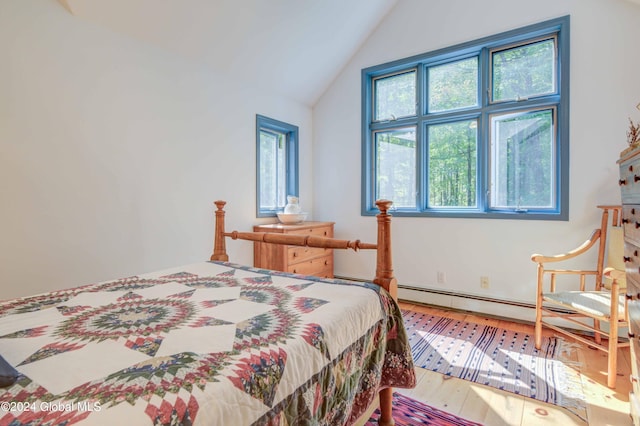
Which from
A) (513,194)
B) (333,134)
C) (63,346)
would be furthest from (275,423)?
(333,134)

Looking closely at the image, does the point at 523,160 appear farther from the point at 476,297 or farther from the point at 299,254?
the point at 299,254

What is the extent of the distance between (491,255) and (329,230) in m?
1.76

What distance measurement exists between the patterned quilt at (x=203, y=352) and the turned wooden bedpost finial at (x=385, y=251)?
0.26 feet

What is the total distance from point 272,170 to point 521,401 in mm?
3108

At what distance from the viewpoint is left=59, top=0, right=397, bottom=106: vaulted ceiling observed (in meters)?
2.27

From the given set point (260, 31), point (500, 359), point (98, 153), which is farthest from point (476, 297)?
point (98, 153)

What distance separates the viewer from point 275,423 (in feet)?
2.64

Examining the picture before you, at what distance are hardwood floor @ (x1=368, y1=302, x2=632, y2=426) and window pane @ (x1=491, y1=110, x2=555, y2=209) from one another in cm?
141

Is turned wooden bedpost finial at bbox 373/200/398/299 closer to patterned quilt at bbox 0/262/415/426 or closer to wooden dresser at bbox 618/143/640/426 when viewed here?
patterned quilt at bbox 0/262/415/426

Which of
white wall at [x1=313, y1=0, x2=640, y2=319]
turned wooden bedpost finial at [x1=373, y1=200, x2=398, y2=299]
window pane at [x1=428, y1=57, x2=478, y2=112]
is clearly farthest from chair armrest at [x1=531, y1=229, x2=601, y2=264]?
window pane at [x1=428, y1=57, x2=478, y2=112]

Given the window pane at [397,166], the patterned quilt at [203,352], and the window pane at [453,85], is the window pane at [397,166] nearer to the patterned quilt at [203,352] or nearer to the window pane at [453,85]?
the window pane at [453,85]

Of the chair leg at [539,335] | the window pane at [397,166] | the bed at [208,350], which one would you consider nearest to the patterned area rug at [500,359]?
the chair leg at [539,335]

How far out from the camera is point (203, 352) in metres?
0.84

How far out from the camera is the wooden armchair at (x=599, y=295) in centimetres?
186
